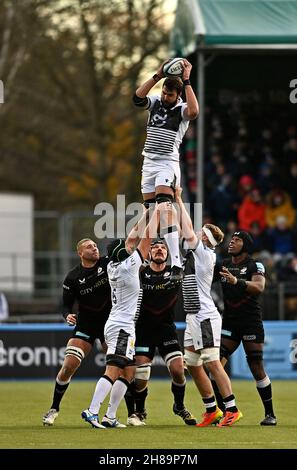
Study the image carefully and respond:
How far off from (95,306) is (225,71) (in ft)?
44.6

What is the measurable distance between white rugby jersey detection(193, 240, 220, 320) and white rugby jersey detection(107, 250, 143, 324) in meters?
0.89

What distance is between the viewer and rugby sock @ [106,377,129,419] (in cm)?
1466

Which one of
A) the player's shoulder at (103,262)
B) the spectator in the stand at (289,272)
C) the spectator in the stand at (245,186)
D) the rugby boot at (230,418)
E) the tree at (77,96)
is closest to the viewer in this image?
the rugby boot at (230,418)

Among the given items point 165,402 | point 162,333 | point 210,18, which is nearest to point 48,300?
point 210,18

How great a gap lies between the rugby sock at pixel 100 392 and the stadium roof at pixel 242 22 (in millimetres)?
9655

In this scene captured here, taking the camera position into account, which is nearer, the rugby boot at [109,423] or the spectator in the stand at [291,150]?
the rugby boot at [109,423]

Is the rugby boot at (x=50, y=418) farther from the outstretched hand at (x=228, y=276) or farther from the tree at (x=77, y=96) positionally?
the tree at (x=77, y=96)

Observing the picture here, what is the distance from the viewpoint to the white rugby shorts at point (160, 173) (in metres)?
15.3

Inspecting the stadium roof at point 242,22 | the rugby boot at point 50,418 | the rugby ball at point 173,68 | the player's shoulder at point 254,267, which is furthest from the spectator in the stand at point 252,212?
the rugby ball at point 173,68

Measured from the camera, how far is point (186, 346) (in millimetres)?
15492

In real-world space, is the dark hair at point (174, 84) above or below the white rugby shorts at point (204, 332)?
above

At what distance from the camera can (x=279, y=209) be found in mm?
28453
